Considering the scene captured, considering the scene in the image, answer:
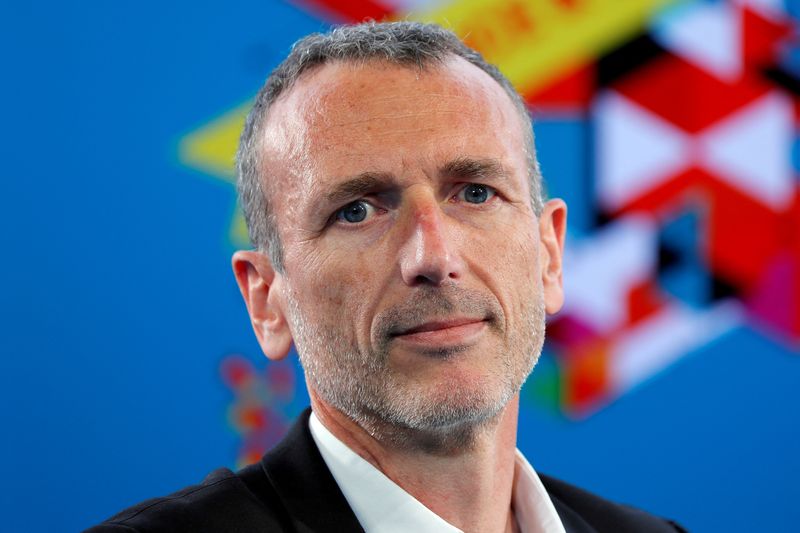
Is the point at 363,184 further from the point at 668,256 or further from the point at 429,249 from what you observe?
the point at 668,256

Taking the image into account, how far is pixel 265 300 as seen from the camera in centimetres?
163

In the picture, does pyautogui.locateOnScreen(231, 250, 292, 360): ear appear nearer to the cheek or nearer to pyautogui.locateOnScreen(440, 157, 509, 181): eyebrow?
the cheek

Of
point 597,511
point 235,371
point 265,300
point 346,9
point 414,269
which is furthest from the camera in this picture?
point 346,9

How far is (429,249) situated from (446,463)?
0.31m

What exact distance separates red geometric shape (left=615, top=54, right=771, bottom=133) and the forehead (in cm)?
135

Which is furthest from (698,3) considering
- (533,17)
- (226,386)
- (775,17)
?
(226,386)

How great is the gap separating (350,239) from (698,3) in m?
1.71

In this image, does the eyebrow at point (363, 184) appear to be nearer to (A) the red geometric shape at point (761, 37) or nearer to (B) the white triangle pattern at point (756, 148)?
(B) the white triangle pattern at point (756, 148)

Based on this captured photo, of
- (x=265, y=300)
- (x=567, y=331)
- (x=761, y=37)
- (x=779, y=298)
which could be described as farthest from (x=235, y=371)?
(x=761, y=37)

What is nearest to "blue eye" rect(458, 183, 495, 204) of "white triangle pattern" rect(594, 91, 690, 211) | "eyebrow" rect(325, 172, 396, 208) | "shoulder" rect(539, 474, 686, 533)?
"eyebrow" rect(325, 172, 396, 208)

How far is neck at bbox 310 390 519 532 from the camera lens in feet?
4.76

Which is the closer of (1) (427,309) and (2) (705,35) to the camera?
(1) (427,309)

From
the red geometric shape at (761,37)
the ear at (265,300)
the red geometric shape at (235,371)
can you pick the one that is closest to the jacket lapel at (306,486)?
the ear at (265,300)

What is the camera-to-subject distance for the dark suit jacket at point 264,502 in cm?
139
